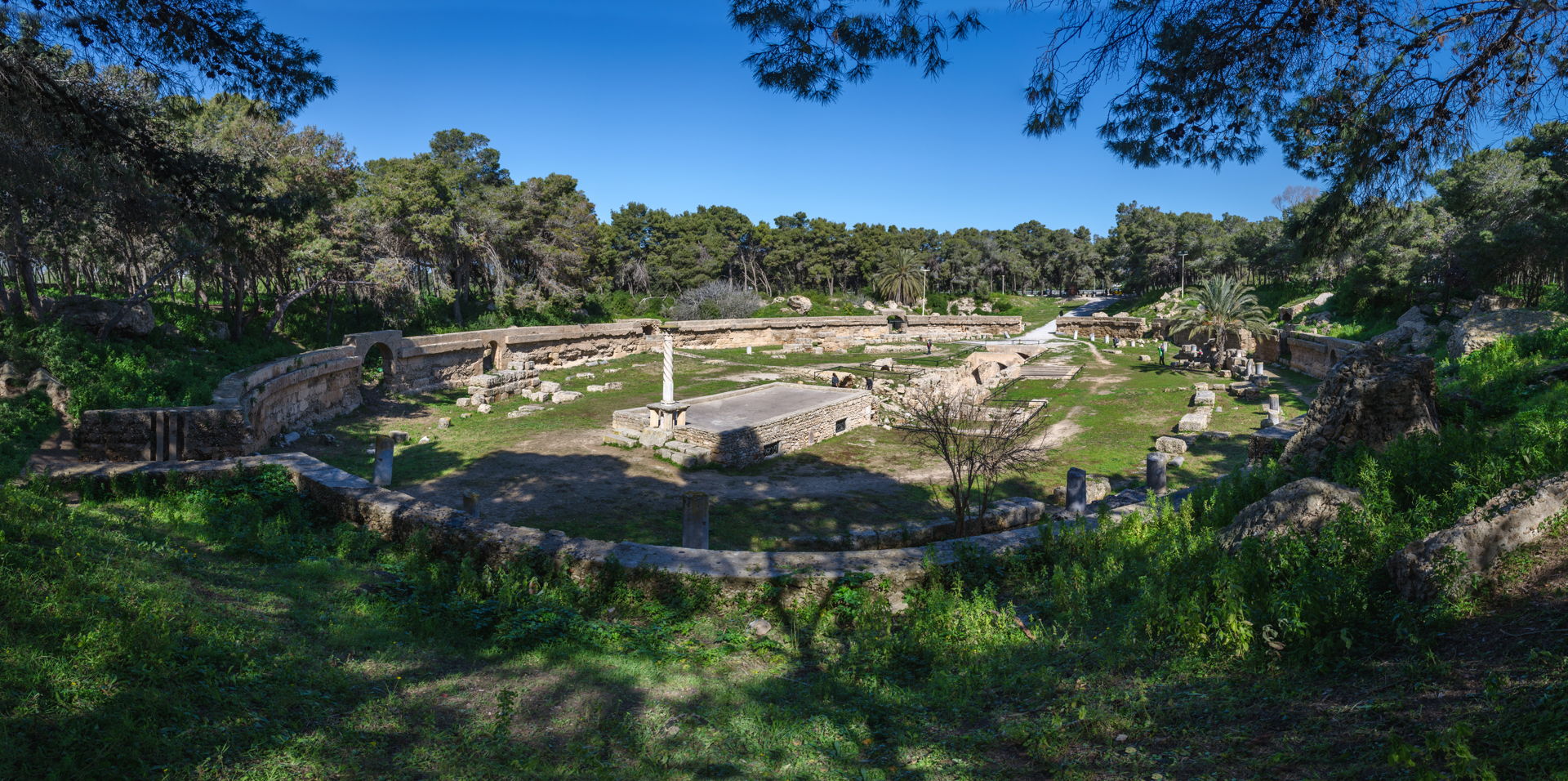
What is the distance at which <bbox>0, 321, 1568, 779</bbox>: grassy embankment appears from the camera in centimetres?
306

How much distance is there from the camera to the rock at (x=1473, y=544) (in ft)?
12.5

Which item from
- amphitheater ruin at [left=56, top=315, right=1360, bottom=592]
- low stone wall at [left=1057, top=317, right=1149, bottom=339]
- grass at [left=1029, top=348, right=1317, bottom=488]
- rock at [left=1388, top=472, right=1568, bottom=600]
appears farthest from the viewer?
low stone wall at [left=1057, top=317, right=1149, bottom=339]

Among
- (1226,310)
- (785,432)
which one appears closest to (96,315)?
(785,432)

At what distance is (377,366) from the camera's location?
75.2ft

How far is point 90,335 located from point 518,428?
7.86 metres

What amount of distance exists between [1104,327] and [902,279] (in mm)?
16822

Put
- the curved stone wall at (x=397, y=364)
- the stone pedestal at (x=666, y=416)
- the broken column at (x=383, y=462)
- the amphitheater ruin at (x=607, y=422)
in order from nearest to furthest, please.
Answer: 1. the amphitheater ruin at (x=607, y=422)
2. the curved stone wall at (x=397, y=364)
3. the broken column at (x=383, y=462)
4. the stone pedestal at (x=666, y=416)

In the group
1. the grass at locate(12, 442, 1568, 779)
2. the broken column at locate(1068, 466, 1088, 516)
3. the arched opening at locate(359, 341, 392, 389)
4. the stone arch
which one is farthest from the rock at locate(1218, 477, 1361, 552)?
the stone arch

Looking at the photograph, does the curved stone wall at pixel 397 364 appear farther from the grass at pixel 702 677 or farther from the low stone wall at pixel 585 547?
the grass at pixel 702 677

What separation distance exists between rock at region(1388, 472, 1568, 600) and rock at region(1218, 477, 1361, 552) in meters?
0.97

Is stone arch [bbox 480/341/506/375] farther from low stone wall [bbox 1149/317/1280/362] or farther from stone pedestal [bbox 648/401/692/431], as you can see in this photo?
low stone wall [bbox 1149/317/1280/362]

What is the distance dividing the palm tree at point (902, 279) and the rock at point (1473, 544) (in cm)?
5533

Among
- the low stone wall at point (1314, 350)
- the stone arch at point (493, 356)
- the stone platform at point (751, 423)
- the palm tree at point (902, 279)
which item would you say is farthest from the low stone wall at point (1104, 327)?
the stone arch at point (493, 356)

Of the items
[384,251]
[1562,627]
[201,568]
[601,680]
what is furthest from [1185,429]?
[384,251]
